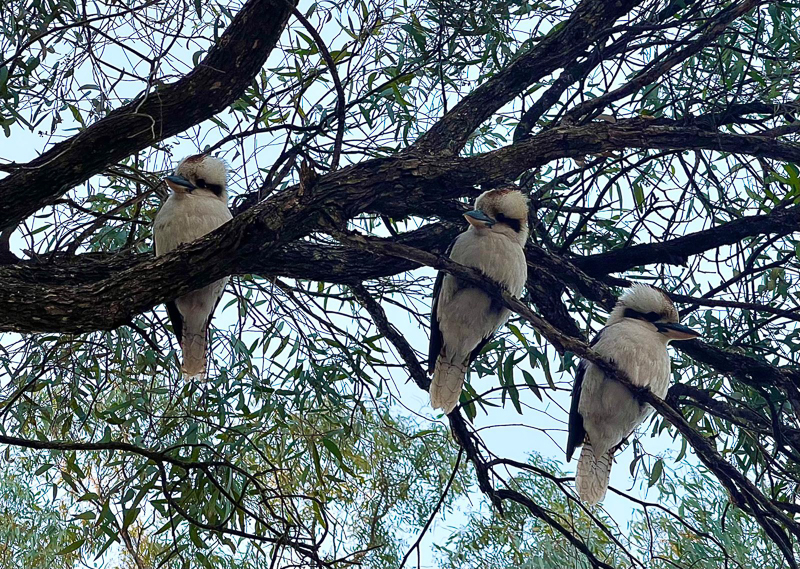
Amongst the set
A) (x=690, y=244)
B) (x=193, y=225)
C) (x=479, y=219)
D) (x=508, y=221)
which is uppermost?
(x=690, y=244)

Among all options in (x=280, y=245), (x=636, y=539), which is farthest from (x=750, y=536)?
(x=280, y=245)

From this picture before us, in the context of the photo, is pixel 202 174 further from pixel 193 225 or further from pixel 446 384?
pixel 446 384

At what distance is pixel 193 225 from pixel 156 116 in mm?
376

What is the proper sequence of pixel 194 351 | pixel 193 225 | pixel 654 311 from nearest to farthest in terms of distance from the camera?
pixel 193 225 → pixel 194 351 → pixel 654 311

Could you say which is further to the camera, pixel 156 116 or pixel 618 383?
pixel 618 383

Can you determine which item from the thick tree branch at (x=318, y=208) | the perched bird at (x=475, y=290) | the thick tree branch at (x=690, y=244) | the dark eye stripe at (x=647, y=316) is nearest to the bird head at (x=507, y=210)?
the perched bird at (x=475, y=290)

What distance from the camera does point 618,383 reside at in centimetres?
275

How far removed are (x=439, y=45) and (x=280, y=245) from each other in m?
1.20

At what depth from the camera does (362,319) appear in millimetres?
3078

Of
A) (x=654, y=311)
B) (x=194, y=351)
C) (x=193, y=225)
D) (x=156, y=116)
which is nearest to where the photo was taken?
(x=156, y=116)

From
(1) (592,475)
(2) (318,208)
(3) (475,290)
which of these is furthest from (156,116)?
(1) (592,475)

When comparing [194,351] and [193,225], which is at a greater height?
[193,225]

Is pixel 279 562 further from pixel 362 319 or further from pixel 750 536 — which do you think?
pixel 750 536

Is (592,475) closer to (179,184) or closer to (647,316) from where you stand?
(647,316)
